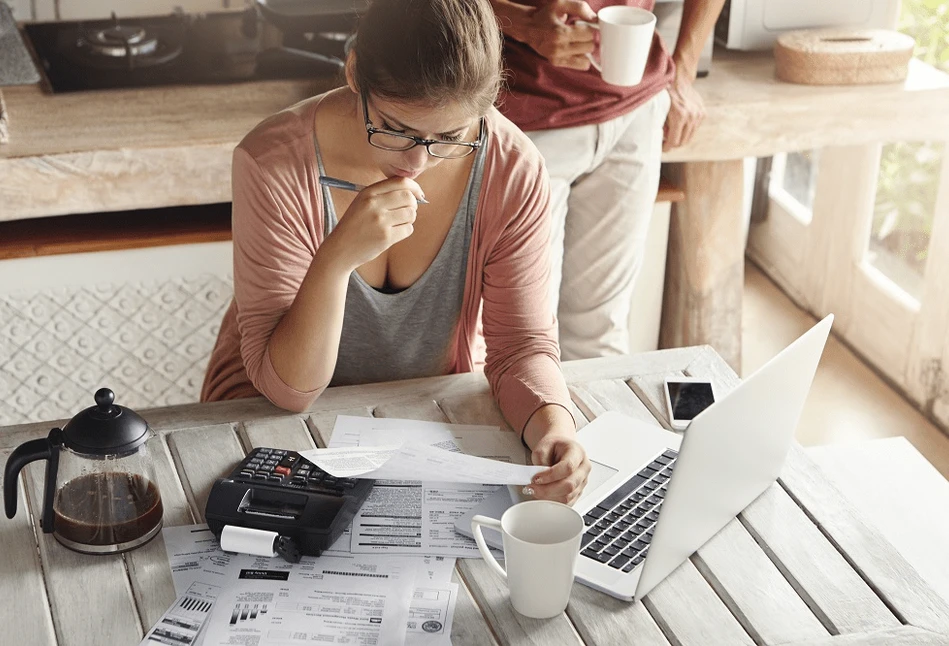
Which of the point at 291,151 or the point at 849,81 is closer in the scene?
the point at 291,151

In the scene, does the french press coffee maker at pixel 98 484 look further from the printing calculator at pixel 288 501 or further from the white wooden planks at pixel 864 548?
the white wooden planks at pixel 864 548

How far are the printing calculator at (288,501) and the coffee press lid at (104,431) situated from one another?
12 cm

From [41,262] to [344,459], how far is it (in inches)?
49.8

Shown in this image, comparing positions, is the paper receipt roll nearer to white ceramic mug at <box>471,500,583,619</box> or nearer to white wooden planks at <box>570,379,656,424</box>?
white ceramic mug at <box>471,500,583,619</box>

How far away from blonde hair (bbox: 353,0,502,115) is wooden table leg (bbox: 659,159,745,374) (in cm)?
136

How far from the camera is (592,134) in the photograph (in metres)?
2.15

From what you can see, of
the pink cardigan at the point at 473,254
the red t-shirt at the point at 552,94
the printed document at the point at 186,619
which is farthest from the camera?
the red t-shirt at the point at 552,94

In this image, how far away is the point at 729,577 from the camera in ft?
3.71

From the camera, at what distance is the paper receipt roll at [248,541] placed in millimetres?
1116

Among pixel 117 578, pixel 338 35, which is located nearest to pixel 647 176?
pixel 338 35

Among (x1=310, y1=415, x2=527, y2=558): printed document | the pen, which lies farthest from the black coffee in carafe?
the pen

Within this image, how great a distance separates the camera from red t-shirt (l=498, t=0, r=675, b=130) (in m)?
2.08

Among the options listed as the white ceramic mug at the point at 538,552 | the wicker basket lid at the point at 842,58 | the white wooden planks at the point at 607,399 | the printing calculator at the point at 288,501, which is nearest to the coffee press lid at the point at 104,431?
the printing calculator at the point at 288,501

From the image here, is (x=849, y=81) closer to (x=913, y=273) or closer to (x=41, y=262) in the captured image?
(x=913, y=273)
